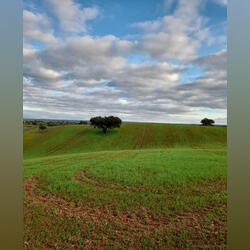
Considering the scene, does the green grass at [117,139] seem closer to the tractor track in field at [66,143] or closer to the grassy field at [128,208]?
the tractor track in field at [66,143]

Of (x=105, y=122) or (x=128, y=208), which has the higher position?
(x=105, y=122)

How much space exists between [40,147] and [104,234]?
135 feet

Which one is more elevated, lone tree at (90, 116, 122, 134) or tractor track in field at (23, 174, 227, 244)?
lone tree at (90, 116, 122, 134)

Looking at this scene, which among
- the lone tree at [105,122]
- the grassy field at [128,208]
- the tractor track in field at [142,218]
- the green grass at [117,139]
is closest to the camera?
the grassy field at [128,208]

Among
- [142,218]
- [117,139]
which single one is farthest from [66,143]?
[142,218]

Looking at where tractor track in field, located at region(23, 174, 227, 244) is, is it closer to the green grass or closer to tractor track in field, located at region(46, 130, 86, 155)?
the green grass

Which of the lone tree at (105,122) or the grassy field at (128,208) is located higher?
the lone tree at (105,122)

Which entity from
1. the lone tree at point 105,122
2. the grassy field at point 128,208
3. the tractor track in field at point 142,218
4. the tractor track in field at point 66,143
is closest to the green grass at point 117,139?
the tractor track in field at point 66,143

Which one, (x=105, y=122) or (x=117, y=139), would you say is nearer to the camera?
(x=117, y=139)

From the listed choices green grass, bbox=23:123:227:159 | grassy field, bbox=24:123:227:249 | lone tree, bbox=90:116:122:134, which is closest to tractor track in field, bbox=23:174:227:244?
grassy field, bbox=24:123:227:249

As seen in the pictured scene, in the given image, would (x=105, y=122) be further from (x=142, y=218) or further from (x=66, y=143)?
(x=142, y=218)

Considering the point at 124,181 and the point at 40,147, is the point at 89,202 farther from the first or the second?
the point at 40,147

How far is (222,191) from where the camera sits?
9578 mm
